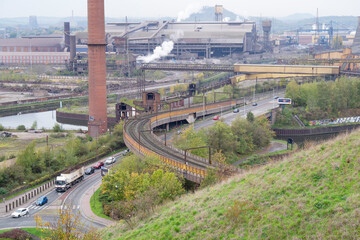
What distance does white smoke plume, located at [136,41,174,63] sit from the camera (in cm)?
7681

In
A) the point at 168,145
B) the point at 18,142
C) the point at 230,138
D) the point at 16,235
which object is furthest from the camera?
the point at 18,142

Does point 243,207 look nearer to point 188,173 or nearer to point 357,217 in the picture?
point 357,217

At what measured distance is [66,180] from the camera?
20078 mm

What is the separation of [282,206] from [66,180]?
12.2 metres

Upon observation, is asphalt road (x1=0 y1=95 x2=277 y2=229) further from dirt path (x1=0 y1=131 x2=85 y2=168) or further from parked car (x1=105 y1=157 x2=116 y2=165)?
dirt path (x1=0 y1=131 x2=85 y2=168)

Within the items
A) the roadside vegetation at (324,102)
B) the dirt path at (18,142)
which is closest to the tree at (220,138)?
the dirt path at (18,142)

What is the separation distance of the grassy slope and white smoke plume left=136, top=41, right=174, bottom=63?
213 feet

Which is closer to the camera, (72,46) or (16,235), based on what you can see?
(16,235)

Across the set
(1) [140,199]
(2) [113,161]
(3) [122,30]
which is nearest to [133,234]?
(1) [140,199]

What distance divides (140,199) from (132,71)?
185 feet

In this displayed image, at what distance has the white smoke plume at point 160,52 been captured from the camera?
7681cm

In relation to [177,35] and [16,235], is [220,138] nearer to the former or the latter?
[16,235]

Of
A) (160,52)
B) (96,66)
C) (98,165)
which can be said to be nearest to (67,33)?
(160,52)

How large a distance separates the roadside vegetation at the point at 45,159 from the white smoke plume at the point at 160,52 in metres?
48.8
